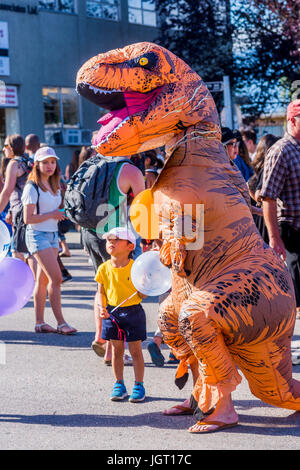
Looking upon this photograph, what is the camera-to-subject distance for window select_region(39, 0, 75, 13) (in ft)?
64.6

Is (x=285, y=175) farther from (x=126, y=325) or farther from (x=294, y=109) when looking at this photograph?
(x=126, y=325)

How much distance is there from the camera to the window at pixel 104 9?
21.0 metres

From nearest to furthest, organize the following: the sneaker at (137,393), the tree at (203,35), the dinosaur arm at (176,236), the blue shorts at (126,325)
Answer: the dinosaur arm at (176,236)
the sneaker at (137,393)
the blue shorts at (126,325)
the tree at (203,35)

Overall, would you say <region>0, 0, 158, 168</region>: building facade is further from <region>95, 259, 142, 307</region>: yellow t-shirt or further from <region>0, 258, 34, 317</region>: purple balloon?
<region>0, 258, 34, 317</region>: purple balloon

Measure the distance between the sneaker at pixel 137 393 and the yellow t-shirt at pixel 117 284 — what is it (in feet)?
1.84

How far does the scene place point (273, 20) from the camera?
64.7 feet

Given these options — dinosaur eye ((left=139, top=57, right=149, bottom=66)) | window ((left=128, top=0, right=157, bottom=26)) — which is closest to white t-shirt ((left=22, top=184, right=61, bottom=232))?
dinosaur eye ((left=139, top=57, right=149, bottom=66))

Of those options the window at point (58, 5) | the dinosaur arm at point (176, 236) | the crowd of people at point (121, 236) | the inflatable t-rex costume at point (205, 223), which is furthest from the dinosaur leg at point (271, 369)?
the window at point (58, 5)

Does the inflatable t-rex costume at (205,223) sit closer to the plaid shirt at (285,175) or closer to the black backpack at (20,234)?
the plaid shirt at (285,175)

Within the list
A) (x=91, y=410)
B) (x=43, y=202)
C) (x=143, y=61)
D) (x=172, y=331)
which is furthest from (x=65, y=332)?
(x=143, y=61)

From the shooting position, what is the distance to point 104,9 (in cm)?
2150

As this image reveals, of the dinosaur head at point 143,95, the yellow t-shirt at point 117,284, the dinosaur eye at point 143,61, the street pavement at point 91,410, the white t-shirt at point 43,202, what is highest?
the dinosaur eye at point 143,61

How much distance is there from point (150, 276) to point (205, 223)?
831 millimetres

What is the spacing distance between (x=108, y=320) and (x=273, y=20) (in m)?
16.8
